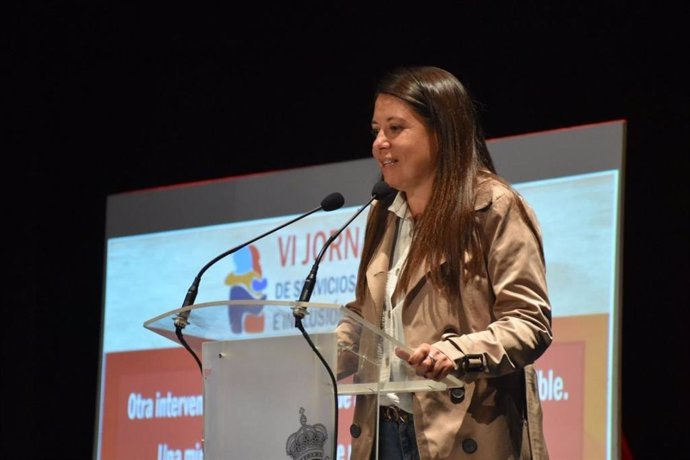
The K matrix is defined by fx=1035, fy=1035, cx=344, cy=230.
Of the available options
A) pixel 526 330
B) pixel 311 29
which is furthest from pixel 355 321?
pixel 311 29

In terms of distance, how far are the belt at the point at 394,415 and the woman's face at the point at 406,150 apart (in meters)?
Answer: 0.48

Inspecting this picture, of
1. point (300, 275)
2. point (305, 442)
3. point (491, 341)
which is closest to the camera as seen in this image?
point (305, 442)

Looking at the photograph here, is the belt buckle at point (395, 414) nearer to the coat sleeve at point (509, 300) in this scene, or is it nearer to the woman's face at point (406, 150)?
the coat sleeve at point (509, 300)

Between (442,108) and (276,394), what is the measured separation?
0.77 meters

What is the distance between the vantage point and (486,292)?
6.79 feet

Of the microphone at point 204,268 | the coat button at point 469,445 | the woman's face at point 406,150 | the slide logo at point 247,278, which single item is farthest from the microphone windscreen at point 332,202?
the slide logo at point 247,278

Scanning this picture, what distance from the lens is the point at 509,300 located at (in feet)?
6.54

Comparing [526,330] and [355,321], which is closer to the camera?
[355,321]

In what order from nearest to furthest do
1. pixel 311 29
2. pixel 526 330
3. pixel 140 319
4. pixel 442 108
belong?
pixel 526 330, pixel 442 108, pixel 140 319, pixel 311 29

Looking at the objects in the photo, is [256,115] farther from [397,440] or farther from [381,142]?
[397,440]

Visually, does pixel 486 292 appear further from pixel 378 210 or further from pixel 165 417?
pixel 165 417

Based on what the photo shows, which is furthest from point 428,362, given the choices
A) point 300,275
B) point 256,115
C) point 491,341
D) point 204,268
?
point 256,115

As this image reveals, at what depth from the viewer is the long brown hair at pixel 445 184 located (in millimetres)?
2072

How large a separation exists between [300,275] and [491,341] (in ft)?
7.06
